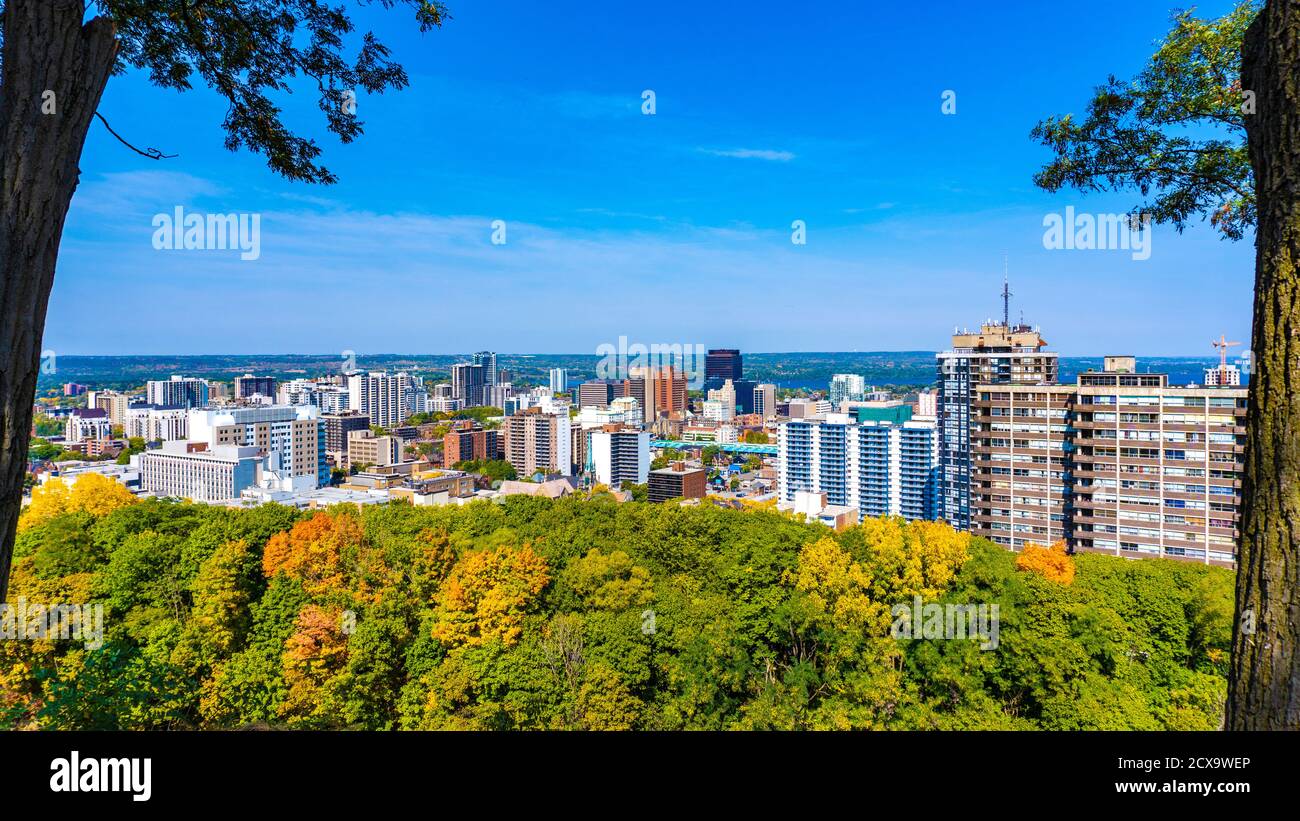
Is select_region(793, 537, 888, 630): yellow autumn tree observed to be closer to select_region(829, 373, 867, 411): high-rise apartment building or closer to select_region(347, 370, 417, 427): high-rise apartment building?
select_region(829, 373, 867, 411): high-rise apartment building

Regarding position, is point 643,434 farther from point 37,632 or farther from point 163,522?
point 37,632

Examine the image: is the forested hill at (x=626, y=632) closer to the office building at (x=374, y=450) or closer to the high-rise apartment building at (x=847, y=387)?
the office building at (x=374, y=450)

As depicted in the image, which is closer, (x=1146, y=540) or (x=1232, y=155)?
(x=1232, y=155)

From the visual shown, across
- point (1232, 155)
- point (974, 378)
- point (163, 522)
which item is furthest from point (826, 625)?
point (974, 378)

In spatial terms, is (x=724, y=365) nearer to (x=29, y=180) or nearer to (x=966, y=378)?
(x=966, y=378)

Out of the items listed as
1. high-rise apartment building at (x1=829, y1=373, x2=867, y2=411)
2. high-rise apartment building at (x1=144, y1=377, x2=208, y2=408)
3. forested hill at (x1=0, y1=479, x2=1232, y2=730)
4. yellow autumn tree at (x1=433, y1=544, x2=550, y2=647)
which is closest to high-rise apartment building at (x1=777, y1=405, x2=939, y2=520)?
forested hill at (x1=0, y1=479, x2=1232, y2=730)

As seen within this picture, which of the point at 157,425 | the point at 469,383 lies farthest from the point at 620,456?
the point at 469,383
